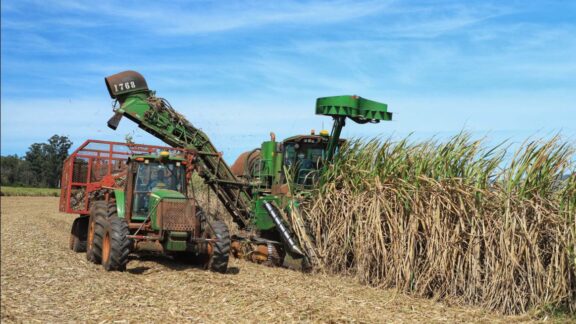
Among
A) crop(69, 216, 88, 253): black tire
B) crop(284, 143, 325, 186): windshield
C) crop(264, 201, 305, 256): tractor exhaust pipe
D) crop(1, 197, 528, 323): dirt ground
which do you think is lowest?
crop(1, 197, 528, 323): dirt ground

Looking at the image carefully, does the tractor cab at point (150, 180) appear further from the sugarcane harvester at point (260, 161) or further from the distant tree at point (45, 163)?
the distant tree at point (45, 163)

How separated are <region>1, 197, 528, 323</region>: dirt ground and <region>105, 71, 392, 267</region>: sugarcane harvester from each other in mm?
1188

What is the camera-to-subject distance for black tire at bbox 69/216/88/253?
11969 mm

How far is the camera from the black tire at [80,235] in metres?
12.0

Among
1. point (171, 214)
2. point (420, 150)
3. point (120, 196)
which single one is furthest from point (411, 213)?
point (120, 196)

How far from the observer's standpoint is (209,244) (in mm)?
9445

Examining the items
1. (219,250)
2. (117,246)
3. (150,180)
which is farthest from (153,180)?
(219,250)

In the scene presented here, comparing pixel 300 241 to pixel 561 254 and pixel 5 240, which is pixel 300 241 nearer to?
pixel 561 254

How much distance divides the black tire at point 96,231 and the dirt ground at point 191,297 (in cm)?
26

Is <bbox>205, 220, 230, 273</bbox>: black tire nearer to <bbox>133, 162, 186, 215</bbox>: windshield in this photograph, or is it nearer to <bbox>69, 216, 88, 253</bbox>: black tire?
<bbox>133, 162, 186, 215</bbox>: windshield

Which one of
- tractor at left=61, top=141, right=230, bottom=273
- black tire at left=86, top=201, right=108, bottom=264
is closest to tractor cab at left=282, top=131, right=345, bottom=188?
tractor at left=61, top=141, right=230, bottom=273

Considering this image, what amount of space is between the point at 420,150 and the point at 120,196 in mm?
5000

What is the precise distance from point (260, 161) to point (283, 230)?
270 centimetres

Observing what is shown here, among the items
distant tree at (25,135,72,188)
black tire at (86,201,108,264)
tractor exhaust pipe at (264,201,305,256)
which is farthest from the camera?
distant tree at (25,135,72,188)
